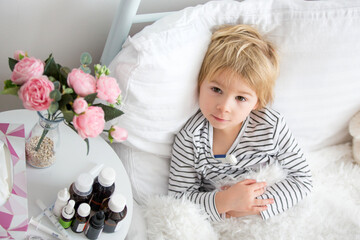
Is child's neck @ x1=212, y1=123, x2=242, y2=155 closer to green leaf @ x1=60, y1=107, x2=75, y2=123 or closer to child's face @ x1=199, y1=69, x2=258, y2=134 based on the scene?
child's face @ x1=199, y1=69, x2=258, y2=134

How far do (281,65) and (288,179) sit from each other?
14.0 inches

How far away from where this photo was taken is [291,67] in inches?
47.6

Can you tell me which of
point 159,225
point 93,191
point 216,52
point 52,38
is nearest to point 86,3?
point 52,38

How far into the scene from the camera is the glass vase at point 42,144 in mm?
858

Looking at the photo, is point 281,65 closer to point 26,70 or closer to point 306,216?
point 306,216

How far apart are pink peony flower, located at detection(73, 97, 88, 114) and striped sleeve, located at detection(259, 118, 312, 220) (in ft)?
2.20

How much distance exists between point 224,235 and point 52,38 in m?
0.77

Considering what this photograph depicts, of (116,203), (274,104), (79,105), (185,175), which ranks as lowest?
(185,175)

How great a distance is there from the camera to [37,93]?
0.69m

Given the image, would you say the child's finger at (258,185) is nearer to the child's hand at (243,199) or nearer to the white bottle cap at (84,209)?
the child's hand at (243,199)

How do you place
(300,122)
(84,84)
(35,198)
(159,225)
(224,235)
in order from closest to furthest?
(84,84) → (35,198) → (159,225) → (224,235) → (300,122)

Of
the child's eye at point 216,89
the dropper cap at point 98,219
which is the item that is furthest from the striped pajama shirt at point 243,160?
the dropper cap at point 98,219

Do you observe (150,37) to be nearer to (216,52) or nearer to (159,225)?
(216,52)

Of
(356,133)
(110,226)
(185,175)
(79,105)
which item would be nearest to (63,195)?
(110,226)
